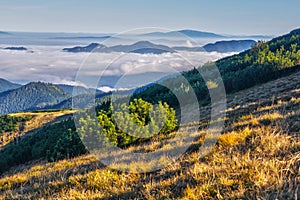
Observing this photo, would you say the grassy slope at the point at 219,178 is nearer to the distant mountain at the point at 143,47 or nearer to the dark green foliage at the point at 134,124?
the distant mountain at the point at 143,47

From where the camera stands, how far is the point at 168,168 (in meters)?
8.23

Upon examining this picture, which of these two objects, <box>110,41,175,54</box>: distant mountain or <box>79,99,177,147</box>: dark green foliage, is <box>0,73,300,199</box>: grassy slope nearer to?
<box>110,41,175,54</box>: distant mountain

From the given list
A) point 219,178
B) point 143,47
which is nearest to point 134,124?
point 143,47

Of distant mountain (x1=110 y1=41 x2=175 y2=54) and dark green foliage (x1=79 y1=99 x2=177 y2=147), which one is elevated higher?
distant mountain (x1=110 y1=41 x2=175 y2=54)

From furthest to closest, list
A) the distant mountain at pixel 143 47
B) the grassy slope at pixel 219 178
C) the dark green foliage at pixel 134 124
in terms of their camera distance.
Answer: the dark green foliage at pixel 134 124 < the distant mountain at pixel 143 47 < the grassy slope at pixel 219 178

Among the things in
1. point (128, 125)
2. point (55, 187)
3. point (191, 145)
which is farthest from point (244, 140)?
point (128, 125)

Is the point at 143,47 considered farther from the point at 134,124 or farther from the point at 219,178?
the point at 134,124

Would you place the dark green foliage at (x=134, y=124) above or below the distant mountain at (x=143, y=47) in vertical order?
below

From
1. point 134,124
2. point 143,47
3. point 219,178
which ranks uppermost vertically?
point 143,47

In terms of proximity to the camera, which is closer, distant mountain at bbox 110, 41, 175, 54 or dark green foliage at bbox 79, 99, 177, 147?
distant mountain at bbox 110, 41, 175, 54

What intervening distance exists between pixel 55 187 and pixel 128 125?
69.1ft

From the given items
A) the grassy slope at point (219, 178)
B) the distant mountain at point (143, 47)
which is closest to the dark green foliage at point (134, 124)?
the distant mountain at point (143, 47)

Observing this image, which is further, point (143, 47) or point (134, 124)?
point (134, 124)

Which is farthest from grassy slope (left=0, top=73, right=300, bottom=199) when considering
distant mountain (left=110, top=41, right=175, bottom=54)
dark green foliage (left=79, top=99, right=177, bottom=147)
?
dark green foliage (left=79, top=99, right=177, bottom=147)
